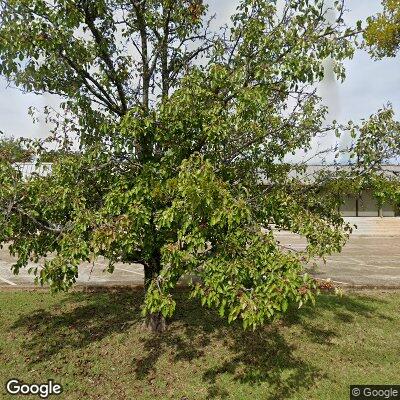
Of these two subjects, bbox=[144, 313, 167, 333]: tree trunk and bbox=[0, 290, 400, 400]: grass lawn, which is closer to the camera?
bbox=[0, 290, 400, 400]: grass lawn

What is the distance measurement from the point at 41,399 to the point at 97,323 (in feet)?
8.71

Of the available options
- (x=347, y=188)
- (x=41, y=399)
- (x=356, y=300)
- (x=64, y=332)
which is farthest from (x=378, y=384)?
(x=64, y=332)

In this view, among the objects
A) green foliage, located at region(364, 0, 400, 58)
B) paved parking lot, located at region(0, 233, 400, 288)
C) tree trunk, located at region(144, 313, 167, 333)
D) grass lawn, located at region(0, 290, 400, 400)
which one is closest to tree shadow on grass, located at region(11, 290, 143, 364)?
grass lawn, located at region(0, 290, 400, 400)

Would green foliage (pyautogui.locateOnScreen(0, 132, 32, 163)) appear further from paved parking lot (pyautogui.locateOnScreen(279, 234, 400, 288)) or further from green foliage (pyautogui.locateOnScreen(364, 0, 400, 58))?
green foliage (pyautogui.locateOnScreen(364, 0, 400, 58))

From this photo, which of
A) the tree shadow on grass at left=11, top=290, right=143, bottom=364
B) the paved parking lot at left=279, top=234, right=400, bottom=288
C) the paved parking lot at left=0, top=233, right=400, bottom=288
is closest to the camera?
the tree shadow on grass at left=11, top=290, right=143, bottom=364

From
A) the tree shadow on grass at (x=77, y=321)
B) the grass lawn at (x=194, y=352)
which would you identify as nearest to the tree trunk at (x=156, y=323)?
the grass lawn at (x=194, y=352)

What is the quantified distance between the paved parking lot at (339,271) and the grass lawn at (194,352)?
76.9 inches

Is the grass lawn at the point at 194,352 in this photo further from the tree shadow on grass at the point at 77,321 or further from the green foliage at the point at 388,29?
the green foliage at the point at 388,29

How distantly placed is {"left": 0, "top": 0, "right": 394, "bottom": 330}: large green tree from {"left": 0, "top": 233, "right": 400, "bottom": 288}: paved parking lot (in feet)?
14.2

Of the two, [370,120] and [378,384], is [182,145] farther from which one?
[378,384]

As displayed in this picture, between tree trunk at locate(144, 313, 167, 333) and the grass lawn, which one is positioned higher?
tree trunk at locate(144, 313, 167, 333)

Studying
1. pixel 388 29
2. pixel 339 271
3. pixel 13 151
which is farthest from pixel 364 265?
pixel 13 151

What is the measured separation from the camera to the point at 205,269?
16.2ft

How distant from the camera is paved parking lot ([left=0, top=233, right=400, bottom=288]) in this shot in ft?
41.3
